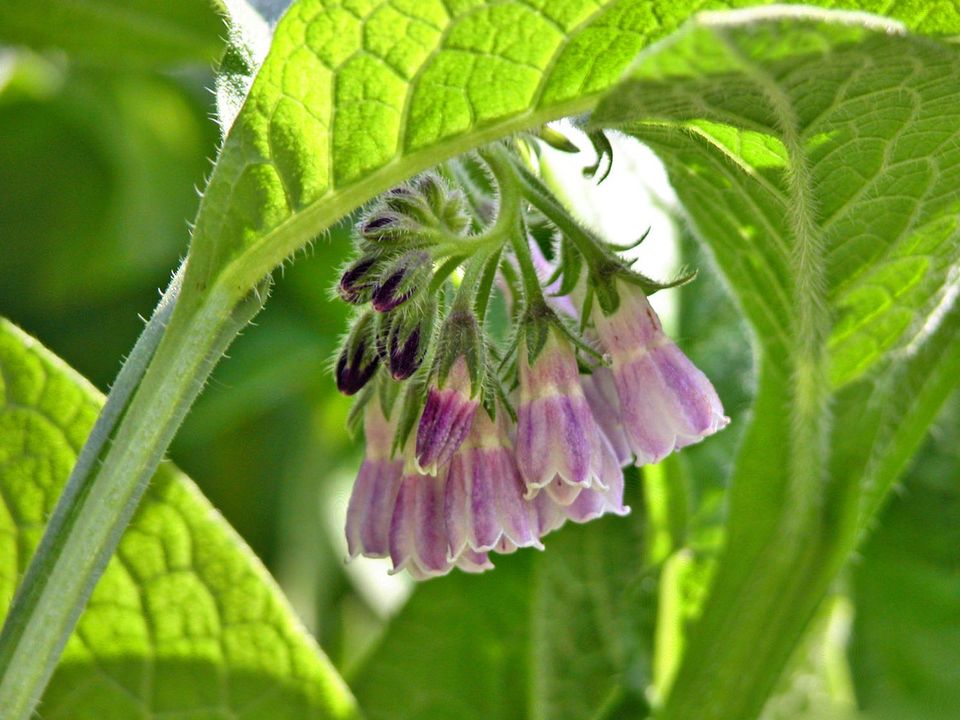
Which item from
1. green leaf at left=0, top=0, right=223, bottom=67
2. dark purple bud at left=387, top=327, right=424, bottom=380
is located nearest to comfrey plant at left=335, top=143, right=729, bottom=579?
dark purple bud at left=387, top=327, right=424, bottom=380

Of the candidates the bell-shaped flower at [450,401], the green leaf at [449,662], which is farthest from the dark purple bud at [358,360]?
the green leaf at [449,662]

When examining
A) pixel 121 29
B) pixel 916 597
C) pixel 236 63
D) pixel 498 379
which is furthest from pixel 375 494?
pixel 121 29

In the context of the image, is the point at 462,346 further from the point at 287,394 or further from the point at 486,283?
the point at 287,394

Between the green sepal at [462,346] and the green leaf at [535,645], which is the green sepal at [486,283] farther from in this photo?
the green leaf at [535,645]

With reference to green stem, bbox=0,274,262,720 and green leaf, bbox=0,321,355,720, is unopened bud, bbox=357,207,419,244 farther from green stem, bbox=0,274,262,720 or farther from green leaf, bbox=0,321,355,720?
green leaf, bbox=0,321,355,720

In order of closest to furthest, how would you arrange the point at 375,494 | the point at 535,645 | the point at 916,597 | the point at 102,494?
1. the point at 102,494
2. the point at 375,494
3. the point at 535,645
4. the point at 916,597

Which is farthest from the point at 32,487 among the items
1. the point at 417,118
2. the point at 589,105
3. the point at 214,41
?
the point at 214,41

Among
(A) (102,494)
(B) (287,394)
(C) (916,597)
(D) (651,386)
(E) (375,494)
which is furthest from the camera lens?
(B) (287,394)
